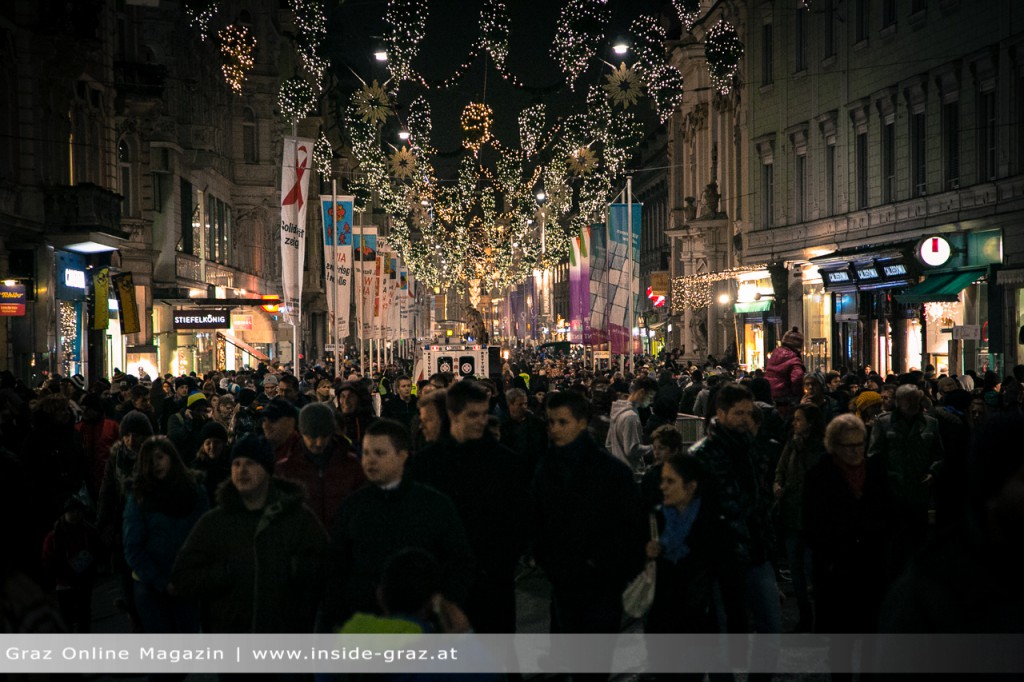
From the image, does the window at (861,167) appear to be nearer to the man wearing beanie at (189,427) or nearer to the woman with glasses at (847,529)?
the man wearing beanie at (189,427)

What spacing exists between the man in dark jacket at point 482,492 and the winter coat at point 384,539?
115cm

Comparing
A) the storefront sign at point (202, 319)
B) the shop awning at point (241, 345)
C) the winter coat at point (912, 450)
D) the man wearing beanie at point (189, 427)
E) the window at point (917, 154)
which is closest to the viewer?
the winter coat at point (912, 450)

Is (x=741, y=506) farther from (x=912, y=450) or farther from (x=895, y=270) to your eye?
(x=895, y=270)

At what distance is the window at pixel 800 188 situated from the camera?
4006cm

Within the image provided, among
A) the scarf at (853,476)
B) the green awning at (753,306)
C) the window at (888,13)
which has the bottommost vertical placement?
the scarf at (853,476)

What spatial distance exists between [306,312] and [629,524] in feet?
225

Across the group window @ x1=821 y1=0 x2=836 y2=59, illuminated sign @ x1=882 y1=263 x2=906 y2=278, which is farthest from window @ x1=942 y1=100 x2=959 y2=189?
window @ x1=821 y1=0 x2=836 y2=59

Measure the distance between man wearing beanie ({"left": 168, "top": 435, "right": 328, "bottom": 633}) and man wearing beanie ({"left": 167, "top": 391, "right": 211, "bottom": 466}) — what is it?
4.92 meters

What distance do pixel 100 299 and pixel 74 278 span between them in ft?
3.98

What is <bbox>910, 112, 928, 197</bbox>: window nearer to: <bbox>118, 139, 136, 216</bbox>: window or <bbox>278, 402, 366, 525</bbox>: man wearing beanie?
<bbox>118, 139, 136, 216</bbox>: window

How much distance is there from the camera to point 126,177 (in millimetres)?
38062

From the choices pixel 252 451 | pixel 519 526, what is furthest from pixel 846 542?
pixel 252 451

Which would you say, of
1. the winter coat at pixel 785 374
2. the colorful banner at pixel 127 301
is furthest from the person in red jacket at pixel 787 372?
the colorful banner at pixel 127 301

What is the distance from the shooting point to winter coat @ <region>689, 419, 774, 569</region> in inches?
293
